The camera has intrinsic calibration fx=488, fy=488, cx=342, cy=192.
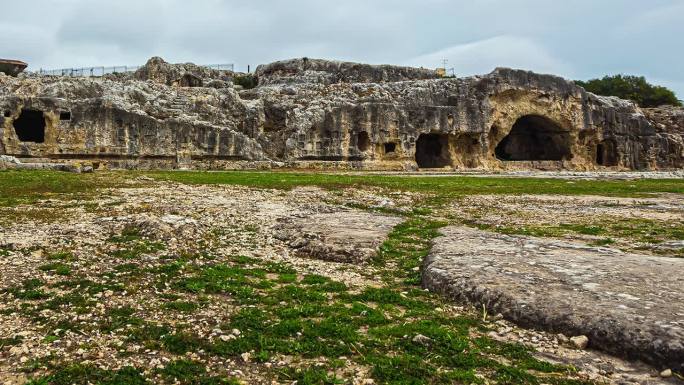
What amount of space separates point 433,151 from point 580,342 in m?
59.2

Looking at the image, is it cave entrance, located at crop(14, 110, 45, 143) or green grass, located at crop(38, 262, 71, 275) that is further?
cave entrance, located at crop(14, 110, 45, 143)

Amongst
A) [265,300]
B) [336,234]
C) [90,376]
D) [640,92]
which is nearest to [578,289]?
[265,300]

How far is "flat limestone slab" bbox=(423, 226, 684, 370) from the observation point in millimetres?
6000

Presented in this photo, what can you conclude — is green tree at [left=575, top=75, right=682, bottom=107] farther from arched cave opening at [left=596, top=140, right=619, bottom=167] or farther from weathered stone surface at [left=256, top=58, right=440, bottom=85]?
weathered stone surface at [left=256, top=58, right=440, bottom=85]

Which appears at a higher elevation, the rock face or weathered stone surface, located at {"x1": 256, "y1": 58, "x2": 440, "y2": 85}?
weathered stone surface, located at {"x1": 256, "y1": 58, "x2": 440, "y2": 85}

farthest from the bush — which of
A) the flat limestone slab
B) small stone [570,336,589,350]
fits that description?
small stone [570,336,589,350]

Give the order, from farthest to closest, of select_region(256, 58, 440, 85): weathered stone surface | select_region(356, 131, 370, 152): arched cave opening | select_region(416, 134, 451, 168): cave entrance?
select_region(256, 58, 440, 85): weathered stone surface → select_region(416, 134, 451, 168): cave entrance → select_region(356, 131, 370, 152): arched cave opening

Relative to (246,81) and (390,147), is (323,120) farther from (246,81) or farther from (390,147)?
(246,81)

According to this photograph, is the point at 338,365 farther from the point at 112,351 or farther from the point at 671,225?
the point at 671,225

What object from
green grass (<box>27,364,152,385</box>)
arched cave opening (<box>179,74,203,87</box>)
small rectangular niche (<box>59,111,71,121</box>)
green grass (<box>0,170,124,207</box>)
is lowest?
green grass (<box>27,364,152,385</box>)

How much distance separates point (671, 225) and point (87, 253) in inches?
659

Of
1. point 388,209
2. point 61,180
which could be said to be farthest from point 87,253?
point 61,180

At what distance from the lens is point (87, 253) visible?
1040 cm

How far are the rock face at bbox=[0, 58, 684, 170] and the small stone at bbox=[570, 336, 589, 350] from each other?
4262cm
